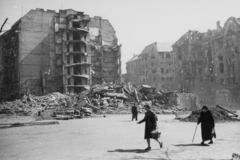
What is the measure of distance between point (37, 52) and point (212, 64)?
3799 cm

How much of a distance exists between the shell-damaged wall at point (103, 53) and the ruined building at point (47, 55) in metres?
1.52

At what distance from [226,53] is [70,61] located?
3199 centimetres

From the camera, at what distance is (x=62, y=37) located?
49469 millimetres

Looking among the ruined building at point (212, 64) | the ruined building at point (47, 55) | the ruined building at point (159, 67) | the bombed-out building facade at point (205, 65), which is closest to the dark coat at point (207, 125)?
the bombed-out building facade at point (205, 65)

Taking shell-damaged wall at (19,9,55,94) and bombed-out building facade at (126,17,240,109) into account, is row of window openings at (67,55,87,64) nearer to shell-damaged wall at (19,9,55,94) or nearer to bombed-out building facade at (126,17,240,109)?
shell-damaged wall at (19,9,55,94)

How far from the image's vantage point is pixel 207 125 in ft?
29.9

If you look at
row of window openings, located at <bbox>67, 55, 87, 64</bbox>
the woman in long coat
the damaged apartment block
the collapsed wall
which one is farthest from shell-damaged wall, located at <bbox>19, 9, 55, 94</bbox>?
the woman in long coat

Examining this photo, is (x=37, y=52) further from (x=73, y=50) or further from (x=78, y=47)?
(x=78, y=47)

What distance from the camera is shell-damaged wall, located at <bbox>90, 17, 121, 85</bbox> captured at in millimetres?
55084

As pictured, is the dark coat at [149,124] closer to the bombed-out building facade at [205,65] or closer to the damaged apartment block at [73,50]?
the bombed-out building facade at [205,65]

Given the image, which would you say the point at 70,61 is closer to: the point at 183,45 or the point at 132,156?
the point at 183,45

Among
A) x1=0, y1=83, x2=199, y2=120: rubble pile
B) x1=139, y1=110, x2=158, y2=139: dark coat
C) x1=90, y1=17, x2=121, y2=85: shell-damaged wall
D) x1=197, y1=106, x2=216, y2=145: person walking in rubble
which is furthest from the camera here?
x1=90, y1=17, x2=121, y2=85: shell-damaged wall

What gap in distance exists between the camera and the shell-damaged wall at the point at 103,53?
55.1m

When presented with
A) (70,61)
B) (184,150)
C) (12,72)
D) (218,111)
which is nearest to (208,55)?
(70,61)
